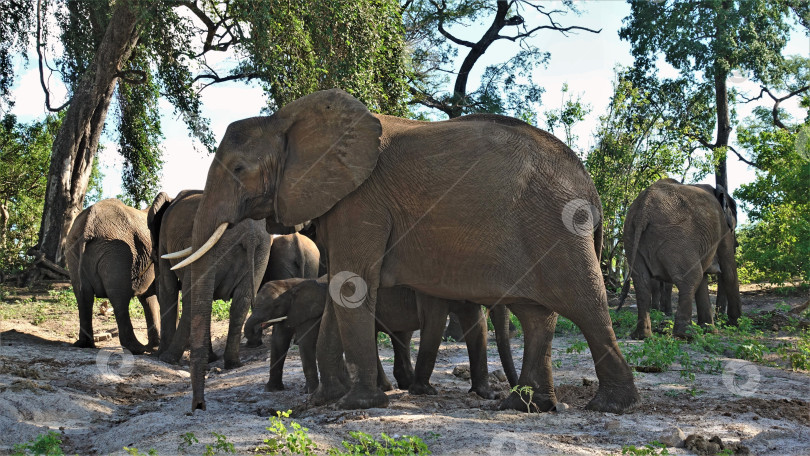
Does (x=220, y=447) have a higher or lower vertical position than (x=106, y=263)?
lower

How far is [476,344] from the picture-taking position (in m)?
7.97

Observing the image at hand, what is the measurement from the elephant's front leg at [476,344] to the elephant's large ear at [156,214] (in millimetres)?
5514

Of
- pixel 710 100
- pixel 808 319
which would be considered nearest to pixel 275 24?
pixel 808 319

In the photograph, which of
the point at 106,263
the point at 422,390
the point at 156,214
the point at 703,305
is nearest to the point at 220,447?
the point at 422,390

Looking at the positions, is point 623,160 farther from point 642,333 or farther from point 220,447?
point 220,447

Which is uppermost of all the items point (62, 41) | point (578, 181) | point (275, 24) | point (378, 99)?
point (62, 41)

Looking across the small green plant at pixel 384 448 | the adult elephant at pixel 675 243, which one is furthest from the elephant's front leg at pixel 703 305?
the small green plant at pixel 384 448

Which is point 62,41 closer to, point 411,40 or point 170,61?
point 170,61

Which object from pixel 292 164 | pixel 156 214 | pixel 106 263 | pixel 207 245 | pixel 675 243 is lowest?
pixel 207 245

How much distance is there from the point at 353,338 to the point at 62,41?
14.9 metres

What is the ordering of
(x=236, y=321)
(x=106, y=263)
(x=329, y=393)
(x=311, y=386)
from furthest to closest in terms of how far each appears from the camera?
(x=106, y=263)
(x=236, y=321)
(x=311, y=386)
(x=329, y=393)

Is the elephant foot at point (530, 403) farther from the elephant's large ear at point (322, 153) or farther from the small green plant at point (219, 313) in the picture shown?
the small green plant at point (219, 313)

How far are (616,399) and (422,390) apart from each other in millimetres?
1978

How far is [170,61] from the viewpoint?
18.2 metres
